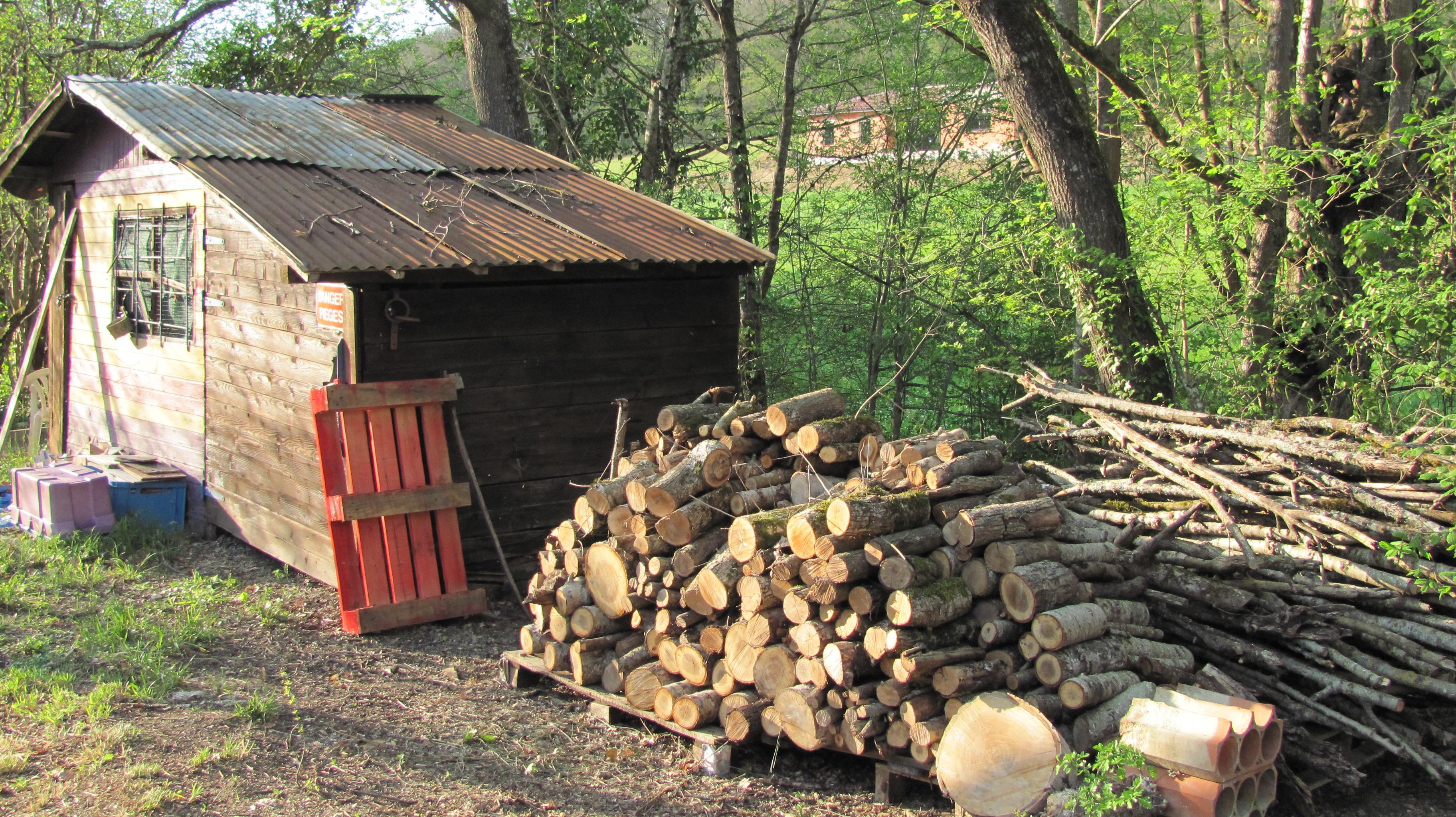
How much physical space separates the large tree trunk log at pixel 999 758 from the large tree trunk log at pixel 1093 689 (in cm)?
19

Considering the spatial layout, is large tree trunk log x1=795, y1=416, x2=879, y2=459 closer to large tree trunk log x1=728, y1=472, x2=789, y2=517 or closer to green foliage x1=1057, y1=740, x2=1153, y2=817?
large tree trunk log x1=728, y1=472, x2=789, y2=517

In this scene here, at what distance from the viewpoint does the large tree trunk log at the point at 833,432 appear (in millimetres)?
5445

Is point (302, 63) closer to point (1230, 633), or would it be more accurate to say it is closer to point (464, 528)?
point (464, 528)

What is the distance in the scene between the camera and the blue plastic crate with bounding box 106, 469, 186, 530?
9000 mm

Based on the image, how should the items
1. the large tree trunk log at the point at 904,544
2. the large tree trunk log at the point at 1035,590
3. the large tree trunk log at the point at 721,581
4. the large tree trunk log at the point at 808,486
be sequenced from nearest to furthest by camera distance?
the large tree trunk log at the point at 1035,590 < the large tree trunk log at the point at 904,544 < the large tree trunk log at the point at 721,581 < the large tree trunk log at the point at 808,486

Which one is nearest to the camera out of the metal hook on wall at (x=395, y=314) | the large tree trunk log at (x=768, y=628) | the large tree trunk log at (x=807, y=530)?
the large tree trunk log at (x=807, y=530)

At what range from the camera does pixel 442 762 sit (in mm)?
4918

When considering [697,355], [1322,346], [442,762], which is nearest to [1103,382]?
[1322,346]

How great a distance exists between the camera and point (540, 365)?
754 cm

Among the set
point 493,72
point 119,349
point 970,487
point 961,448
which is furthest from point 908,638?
point 493,72

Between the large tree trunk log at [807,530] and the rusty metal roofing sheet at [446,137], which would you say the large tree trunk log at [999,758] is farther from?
the rusty metal roofing sheet at [446,137]

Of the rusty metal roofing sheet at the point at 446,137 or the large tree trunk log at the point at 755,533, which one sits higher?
the rusty metal roofing sheet at the point at 446,137

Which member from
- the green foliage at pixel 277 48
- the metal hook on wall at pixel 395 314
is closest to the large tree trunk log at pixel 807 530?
the metal hook on wall at pixel 395 314

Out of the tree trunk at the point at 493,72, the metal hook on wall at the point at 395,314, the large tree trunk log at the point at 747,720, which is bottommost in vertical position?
the large tree trunk log at the point at 747,720
